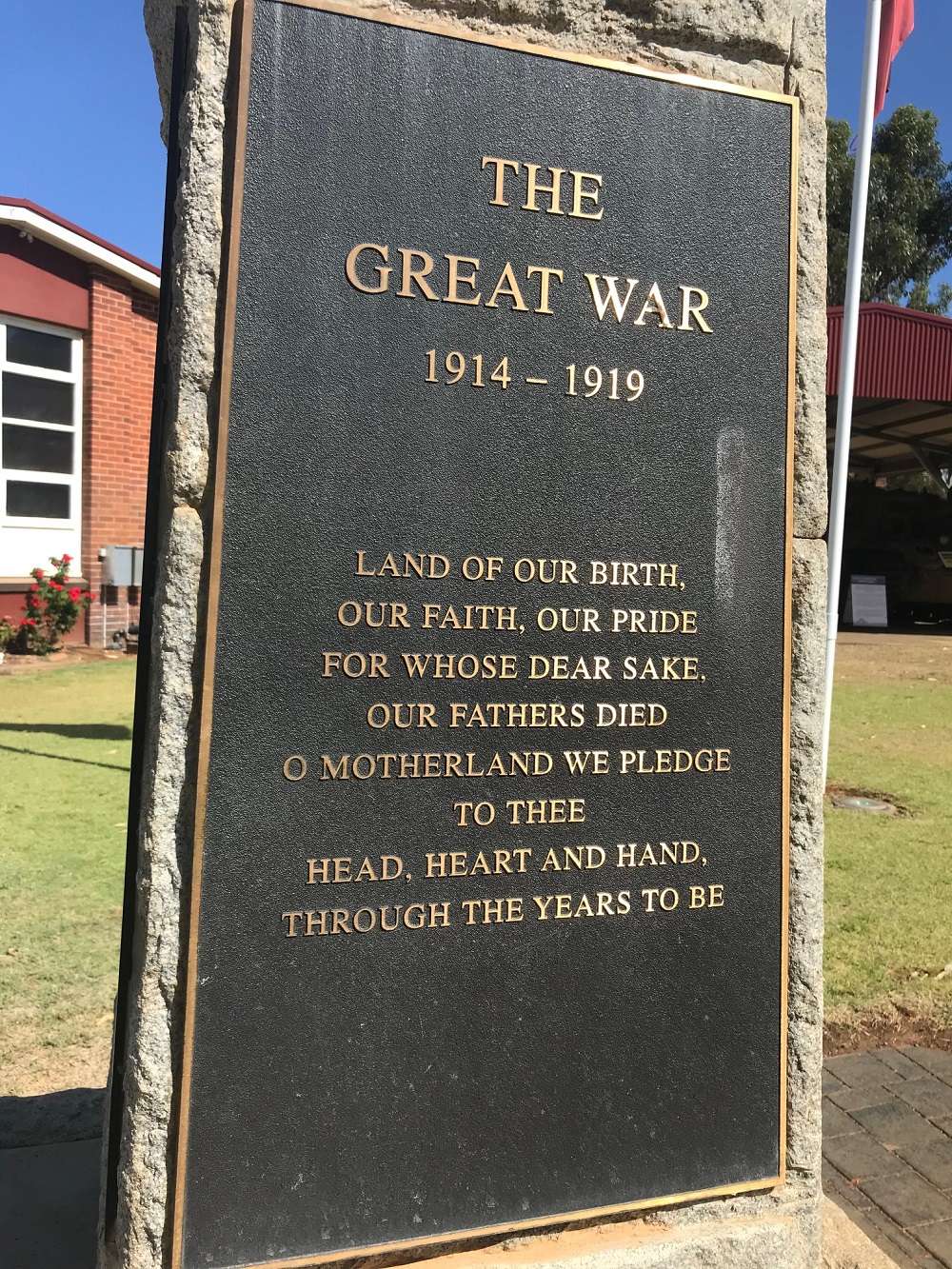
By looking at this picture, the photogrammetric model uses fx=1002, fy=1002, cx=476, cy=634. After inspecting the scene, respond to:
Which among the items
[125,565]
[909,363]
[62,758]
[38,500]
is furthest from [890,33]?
[38,500]

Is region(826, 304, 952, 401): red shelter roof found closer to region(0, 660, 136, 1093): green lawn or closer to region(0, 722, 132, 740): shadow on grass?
region(0, 722, 132, 740): shadow on grass

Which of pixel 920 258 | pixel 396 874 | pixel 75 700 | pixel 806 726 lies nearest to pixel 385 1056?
pixel 396 874

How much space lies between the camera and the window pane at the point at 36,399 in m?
12.5

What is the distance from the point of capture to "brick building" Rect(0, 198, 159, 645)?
12.4 metres

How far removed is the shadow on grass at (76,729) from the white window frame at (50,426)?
516 centimetres

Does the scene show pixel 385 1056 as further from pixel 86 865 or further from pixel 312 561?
pixel 86 865

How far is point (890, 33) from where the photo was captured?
5.96 metres

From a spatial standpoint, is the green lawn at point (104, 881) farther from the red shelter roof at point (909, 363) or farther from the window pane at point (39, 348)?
the red shelter roof at point (909, 363)

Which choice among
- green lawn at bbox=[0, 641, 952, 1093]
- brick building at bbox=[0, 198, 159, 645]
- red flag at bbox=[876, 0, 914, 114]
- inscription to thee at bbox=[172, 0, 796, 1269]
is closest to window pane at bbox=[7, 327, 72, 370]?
brick building at bbox=[0, 198, 159, 645]

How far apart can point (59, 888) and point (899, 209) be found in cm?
3543

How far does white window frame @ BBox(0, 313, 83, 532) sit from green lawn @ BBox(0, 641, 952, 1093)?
4.16 m

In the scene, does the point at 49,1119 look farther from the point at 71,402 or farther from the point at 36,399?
the point at 71,402

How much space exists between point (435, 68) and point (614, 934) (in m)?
1.85

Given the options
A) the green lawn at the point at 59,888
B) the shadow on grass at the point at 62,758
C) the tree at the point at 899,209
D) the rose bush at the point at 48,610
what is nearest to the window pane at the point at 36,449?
the rose bush at the point at 48,610
